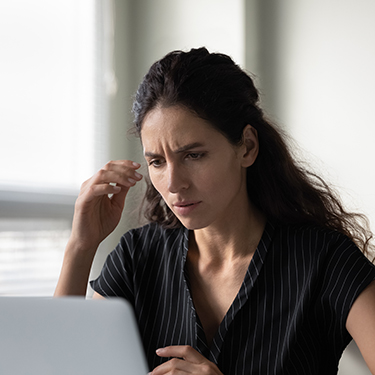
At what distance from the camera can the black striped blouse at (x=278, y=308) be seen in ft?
3.51

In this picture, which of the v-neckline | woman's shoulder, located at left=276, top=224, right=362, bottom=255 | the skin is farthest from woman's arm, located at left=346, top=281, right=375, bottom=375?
the v-neckline

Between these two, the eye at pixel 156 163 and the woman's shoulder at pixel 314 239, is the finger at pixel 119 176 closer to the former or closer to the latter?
the eye at pixel 156 163

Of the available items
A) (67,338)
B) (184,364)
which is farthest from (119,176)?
(67,338)

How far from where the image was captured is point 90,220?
136cm

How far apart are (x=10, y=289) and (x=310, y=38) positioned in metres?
1.54

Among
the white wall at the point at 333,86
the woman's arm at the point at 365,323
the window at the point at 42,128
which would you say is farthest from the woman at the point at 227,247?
the window at the point at 42,128

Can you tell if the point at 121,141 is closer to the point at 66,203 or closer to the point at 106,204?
the point at 66,203

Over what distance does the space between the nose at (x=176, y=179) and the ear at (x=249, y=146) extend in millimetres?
196

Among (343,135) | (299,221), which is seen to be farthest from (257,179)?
(343,135)

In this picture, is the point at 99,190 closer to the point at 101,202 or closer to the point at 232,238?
the point at 101,202

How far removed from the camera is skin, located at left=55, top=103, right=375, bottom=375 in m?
1.10

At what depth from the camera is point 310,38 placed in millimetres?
1942

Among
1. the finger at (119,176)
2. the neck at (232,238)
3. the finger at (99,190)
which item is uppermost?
the finger at (119,176)

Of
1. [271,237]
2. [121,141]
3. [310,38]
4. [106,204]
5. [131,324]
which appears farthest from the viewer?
[121,141]
